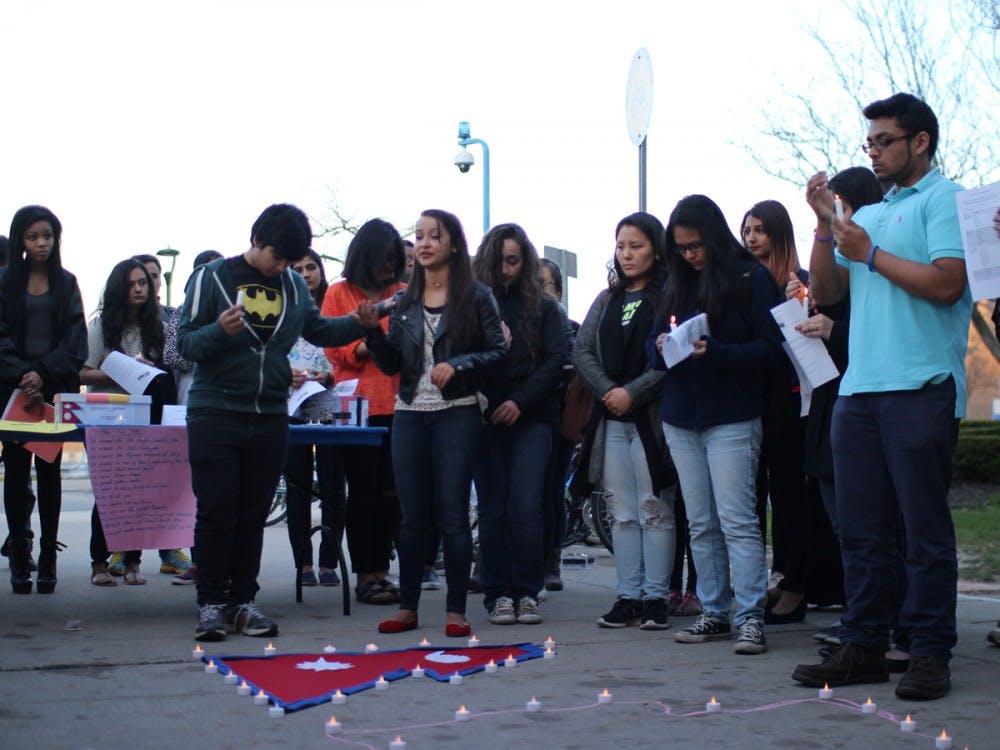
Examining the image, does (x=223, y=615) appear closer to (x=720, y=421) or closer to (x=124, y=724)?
(x=124, y=724)

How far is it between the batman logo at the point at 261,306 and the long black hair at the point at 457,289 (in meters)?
0.63

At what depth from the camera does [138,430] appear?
20.8 ft

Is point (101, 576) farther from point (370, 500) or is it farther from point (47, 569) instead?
point (370, 500)

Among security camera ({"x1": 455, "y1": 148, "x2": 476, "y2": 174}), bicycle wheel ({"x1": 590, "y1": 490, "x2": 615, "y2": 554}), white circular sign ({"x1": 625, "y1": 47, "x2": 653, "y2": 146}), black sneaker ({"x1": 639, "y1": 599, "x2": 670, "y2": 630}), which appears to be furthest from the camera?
security camera ({"x1": 455, "y1": 148, "x2": 476, "y2": 174})

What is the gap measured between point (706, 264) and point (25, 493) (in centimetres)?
439

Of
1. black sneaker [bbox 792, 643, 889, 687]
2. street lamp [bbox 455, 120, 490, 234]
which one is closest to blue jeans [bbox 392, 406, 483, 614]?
black sneaker [bbox 792, 643, 889, 687]

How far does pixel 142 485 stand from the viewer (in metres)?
6.42

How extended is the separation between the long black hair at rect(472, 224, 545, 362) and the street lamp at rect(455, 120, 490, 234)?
1530cm

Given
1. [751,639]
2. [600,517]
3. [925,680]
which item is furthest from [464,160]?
[925,680]

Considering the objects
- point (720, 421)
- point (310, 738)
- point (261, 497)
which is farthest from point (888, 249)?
point (261, 497)

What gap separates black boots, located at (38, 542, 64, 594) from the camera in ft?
24.2

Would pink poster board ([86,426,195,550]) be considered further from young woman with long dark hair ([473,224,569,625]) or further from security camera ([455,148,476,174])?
security camera ([455,148,476,174])

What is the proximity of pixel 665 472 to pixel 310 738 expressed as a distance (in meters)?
2.74

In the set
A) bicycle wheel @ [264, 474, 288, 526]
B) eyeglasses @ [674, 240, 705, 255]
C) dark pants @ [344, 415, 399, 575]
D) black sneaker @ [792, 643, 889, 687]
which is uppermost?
eyeglasses @ [674, 240, 705, 255]
